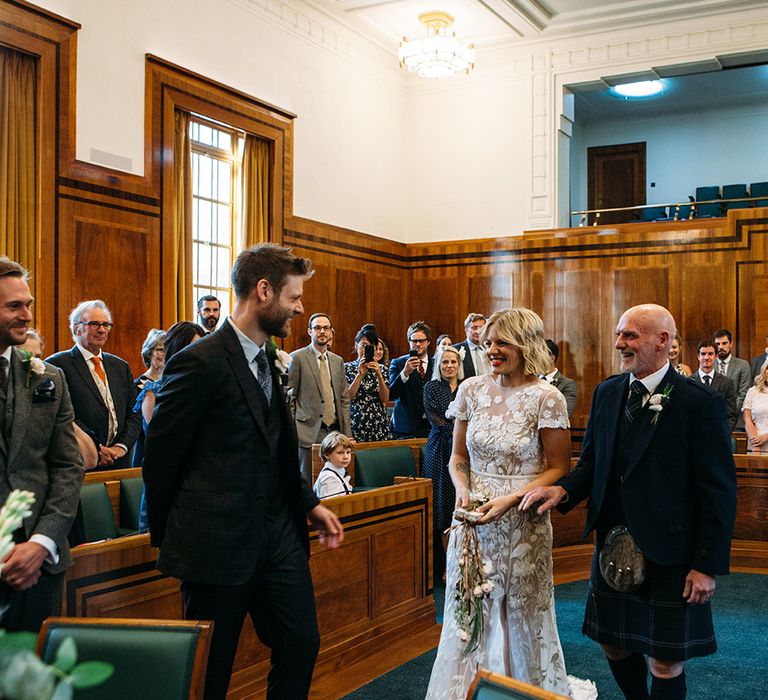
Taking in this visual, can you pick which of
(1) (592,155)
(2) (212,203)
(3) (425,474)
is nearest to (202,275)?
(2) (212,203)

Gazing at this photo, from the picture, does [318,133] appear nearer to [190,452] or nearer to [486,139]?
[486,139]

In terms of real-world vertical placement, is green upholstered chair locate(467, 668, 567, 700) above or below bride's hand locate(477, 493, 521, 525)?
below

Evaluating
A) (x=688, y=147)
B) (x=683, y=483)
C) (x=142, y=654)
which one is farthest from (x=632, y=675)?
(x=688, y=147)

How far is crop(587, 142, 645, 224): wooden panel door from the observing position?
1500 centimetres

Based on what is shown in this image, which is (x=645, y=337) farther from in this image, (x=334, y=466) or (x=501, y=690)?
(x=334, y=466)

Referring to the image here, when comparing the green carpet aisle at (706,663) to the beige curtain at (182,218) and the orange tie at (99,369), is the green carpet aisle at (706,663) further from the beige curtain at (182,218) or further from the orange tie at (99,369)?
the beige curtain at (182,218)

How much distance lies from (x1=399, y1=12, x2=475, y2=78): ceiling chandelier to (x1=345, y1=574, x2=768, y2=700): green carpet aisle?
21.1 feet

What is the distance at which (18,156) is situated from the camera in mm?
6730

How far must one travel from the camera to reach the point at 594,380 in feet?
35.1

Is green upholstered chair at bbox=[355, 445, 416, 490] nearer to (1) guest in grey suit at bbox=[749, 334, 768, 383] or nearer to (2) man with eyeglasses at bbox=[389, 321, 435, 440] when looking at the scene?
(2) man with eyeglasses at bbox=[389, 321, 435, 440]

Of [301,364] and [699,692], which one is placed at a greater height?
[301,364]

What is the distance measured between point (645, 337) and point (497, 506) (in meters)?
0.79

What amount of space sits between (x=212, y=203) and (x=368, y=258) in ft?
8.90

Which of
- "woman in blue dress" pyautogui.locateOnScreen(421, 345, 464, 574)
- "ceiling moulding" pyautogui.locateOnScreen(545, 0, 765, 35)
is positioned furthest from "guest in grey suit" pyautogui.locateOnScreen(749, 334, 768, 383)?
"ceiling moulding" pyautogui.locateOnScreen(545, 0, 765, 35)
